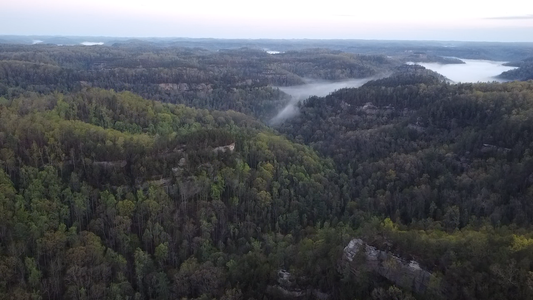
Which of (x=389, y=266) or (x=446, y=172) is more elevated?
(x=389, y=266)

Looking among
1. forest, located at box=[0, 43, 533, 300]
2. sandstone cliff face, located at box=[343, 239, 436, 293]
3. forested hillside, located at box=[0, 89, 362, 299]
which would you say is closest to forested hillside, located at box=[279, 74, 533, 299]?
forest, located at box=[0, 43, 533, 300]

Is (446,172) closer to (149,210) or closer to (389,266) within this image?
(389,266)

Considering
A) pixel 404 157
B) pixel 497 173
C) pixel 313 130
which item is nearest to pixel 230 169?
pixel 404 157

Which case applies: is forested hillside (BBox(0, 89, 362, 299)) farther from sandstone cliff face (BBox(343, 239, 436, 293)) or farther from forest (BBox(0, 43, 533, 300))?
sandstone cliff face (BBox(343, 239, 436, 293))

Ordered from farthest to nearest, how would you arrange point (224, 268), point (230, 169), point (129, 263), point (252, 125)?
point (252, 125), point (230, 169), point (129, 263), point (224, 268)

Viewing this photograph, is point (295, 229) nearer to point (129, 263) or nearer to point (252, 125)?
point (129, 263)

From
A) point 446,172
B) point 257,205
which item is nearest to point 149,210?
point 257,205

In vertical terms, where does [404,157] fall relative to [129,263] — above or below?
above
